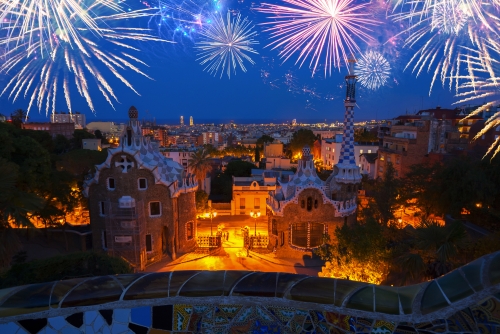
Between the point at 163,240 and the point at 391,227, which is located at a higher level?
the point at 391,227

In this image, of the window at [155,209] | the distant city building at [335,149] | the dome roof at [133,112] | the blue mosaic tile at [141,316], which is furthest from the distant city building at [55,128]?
A: the blue mosaic tile at [141,316]

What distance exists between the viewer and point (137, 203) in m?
21.8

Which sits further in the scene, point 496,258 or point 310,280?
point 310,280

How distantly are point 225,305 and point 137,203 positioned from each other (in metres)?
17.3

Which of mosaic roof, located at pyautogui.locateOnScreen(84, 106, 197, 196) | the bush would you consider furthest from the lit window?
the bush

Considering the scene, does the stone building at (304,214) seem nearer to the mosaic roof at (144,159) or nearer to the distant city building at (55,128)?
the mosaic roof at (144,159)

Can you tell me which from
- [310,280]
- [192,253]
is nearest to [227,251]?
[192,253]

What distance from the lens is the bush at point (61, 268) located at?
13170 millimetres

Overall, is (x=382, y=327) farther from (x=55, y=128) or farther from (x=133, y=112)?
(x=55, y=128)

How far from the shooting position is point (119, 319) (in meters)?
5.71

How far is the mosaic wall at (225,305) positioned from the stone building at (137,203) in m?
16.0

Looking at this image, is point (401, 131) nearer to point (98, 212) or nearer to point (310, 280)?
point (98, 212)

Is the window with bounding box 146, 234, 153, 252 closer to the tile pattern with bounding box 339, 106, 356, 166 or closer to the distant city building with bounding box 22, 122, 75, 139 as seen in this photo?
the tile pattern with bounding box 339, 106, 356, 166

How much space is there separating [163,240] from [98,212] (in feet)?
15.8
